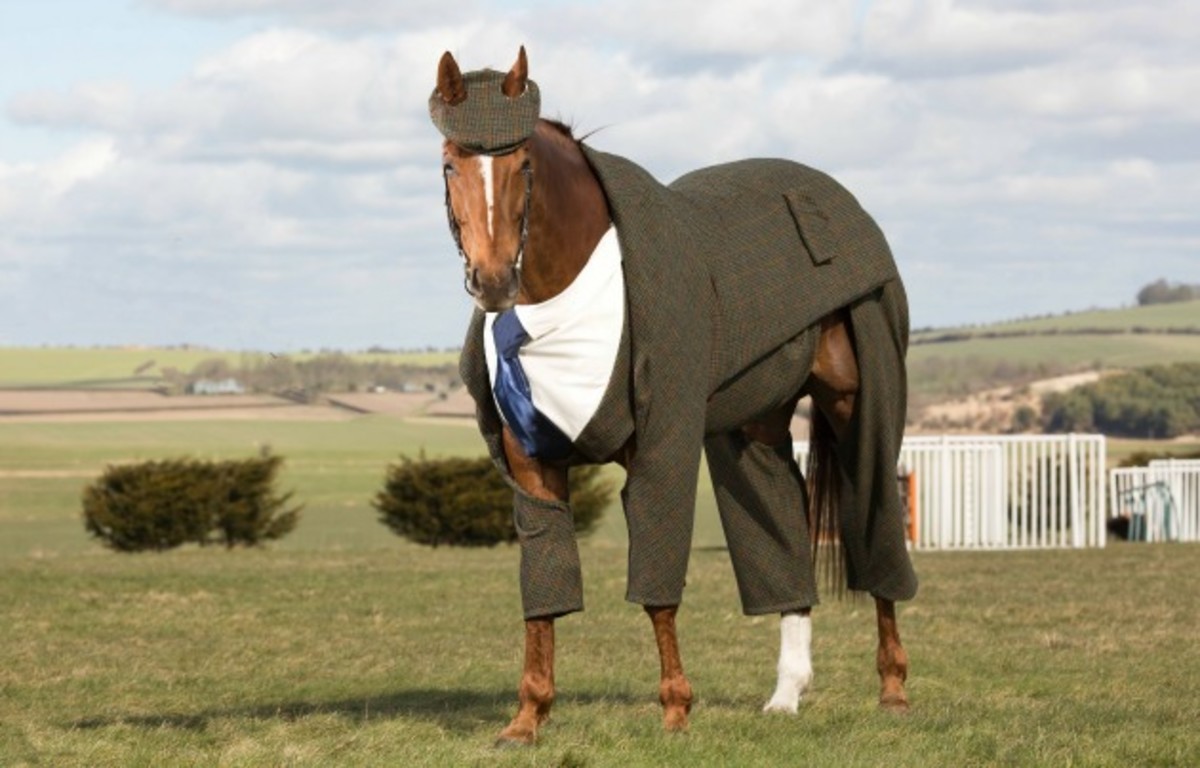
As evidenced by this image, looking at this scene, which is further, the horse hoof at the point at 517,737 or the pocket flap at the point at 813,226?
the pocket flap at the point at 813,226

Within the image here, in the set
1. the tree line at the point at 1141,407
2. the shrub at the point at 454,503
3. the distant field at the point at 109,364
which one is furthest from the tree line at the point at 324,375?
the shrub at the point at 454,503

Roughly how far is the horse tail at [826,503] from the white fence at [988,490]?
16735 mm

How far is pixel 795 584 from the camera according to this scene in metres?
8.13

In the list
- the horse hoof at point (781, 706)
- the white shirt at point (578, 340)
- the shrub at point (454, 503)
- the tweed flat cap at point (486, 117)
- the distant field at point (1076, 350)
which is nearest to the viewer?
the tweed flat cap at point (486, 117)

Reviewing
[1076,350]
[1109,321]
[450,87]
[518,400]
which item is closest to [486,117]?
[450,87]

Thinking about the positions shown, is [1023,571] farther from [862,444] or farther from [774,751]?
[774,751]

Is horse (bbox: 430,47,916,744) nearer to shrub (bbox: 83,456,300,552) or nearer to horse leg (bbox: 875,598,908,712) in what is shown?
horse leg (bbox: 875,598,908,712)

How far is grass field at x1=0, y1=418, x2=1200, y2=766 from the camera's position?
6508 mm

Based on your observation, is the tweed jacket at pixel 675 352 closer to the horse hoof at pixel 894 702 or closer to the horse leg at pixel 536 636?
the horse leg at pixel 536 636

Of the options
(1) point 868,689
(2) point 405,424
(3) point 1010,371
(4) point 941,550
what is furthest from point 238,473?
(3) point 1010,371

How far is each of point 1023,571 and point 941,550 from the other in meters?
4.97

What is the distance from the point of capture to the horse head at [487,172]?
5840mm

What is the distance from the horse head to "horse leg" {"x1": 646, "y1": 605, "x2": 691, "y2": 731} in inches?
53.5

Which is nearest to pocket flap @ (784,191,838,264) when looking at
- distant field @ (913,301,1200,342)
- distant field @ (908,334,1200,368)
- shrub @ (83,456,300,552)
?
shrub @ (83,456,300,552)
